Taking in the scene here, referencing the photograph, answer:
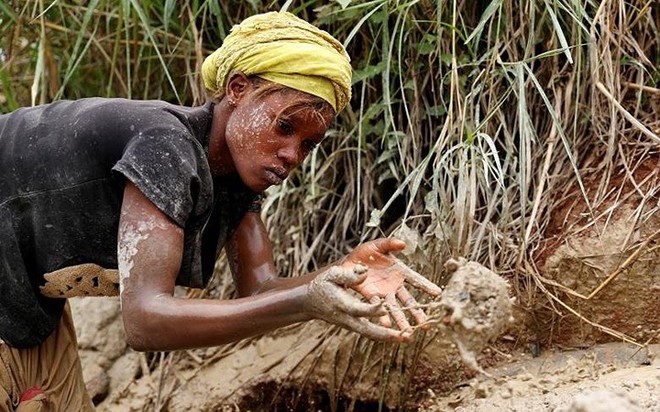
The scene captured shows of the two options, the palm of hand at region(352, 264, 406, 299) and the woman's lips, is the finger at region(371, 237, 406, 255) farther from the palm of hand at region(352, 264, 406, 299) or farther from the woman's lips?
the woman's lips

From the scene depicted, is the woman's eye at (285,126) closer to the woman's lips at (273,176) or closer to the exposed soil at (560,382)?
the woman's lips at (273,176)

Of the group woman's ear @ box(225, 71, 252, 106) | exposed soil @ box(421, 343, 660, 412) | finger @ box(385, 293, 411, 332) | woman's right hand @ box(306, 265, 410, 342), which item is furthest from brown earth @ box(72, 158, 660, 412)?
woman's ear @ box(225, 71, 252, 106)

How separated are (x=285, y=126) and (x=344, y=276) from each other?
523 millimetres

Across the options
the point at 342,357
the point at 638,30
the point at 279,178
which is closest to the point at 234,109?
the point at 279,178

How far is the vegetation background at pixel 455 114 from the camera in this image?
3.02m

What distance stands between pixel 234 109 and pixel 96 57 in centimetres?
161

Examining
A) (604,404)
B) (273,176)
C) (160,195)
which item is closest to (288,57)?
(273,176)

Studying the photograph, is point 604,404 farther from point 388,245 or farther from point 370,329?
point 388,245

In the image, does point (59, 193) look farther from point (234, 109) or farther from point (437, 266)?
point (437, 266)

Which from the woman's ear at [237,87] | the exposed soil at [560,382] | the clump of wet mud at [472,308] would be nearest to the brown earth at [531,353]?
the exposed soil at [560,382]

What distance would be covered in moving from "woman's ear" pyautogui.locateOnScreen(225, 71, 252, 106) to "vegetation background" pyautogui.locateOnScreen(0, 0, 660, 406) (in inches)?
22.3

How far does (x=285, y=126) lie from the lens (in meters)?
2.44

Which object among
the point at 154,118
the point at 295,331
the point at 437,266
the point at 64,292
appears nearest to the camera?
the point at 154,118

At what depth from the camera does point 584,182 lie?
3.16m
